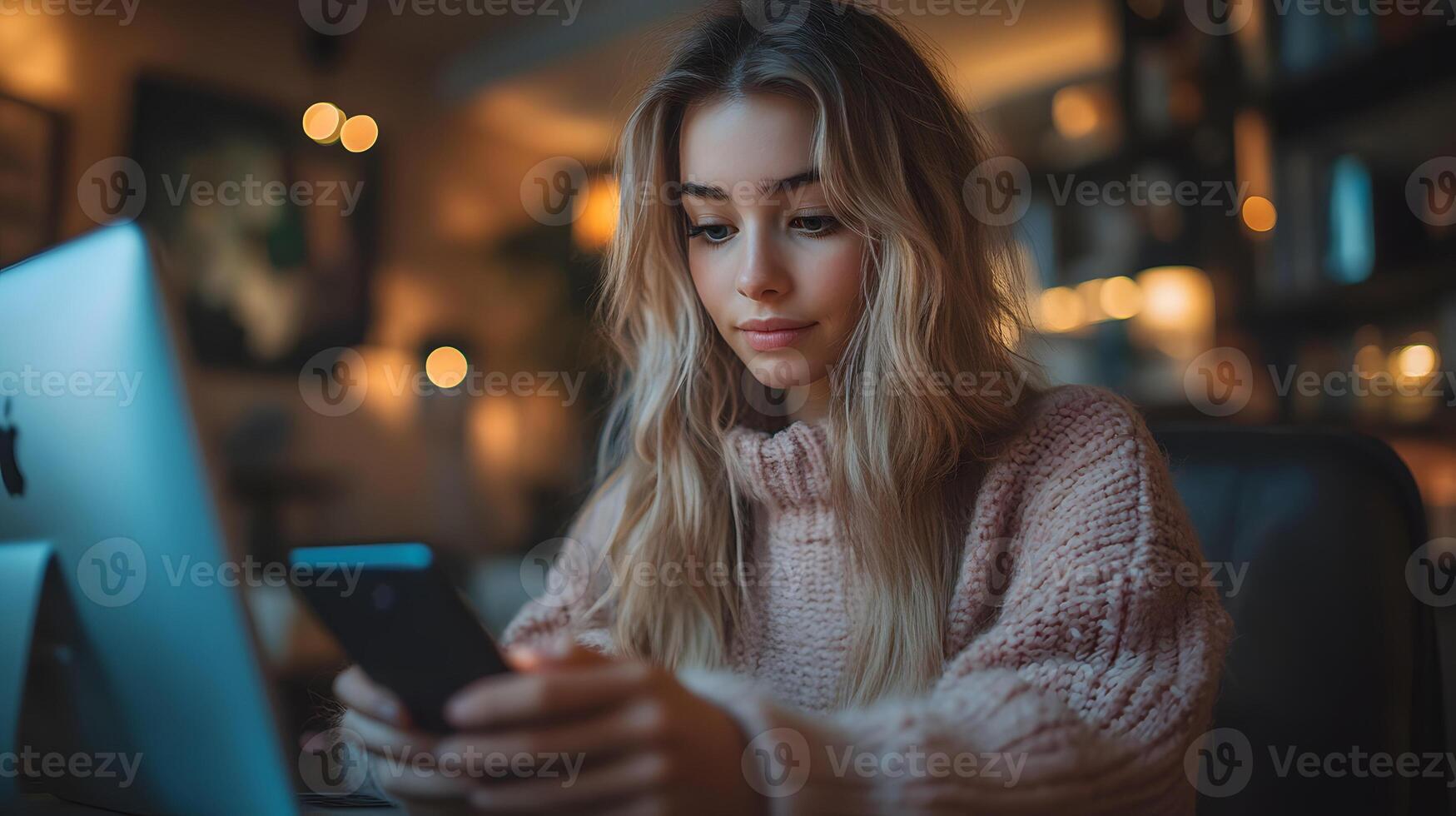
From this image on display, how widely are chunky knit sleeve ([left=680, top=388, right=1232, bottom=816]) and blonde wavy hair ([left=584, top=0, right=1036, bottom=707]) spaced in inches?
2.3

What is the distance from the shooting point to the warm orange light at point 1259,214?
85.1 inches

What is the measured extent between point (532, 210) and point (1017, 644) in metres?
4.09

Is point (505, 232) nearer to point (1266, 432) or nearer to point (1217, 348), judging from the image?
point (1217, 348)

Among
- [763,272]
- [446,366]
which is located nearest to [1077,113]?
[446,366]

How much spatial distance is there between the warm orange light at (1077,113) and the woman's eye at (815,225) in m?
2.78

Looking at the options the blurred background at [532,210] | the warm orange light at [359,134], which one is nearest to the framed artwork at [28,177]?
the blurred background at [532,210]

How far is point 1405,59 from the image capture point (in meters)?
1.83

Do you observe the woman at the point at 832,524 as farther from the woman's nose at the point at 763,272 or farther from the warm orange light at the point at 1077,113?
the warm orange light at the point at 1077,113

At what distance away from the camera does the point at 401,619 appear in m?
0.40

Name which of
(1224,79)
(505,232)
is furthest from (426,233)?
(1224,79)

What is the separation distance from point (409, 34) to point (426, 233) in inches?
33.3

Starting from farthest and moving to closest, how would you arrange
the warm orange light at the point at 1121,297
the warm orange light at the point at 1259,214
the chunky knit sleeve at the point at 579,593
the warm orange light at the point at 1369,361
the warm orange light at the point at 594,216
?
the warm orange light at the point at 594,216 < the warm orange light at the point at 1121,297 < the warm orange light at the point at 1259,214 < the warm orange light at the point at 1369,361 < the chunky knit sleeve at the point at 579,593

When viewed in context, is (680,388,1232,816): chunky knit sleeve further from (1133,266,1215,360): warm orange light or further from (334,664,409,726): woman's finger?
(1133,266,1215,360): warm orange light

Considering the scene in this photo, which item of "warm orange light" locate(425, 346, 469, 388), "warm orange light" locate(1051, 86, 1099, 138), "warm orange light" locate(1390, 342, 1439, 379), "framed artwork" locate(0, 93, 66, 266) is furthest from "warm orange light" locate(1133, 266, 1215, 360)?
"framed artwork" locate(0, 93, 66, 266)
